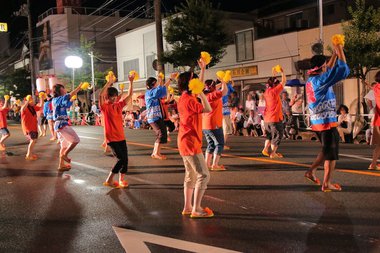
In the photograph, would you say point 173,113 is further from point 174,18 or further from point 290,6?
point 290,6

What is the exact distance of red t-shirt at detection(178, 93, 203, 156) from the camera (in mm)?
5281

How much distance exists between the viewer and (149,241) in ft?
14.9

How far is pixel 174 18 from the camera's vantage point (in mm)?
23328

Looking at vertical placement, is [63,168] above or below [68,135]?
below

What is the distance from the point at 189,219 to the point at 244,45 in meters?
20.7

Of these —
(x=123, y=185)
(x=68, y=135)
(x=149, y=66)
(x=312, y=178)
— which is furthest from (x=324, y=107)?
(x=149, y=66)

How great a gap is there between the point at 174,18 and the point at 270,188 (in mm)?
18039

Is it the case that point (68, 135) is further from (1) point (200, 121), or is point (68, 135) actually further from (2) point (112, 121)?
(1) point (200, 121)

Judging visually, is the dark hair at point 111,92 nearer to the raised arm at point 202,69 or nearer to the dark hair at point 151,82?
the raised arm at point 202,69

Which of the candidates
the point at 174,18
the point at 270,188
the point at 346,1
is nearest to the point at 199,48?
the point at 174,18

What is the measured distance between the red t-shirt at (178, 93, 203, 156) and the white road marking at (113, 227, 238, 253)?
3.79ft

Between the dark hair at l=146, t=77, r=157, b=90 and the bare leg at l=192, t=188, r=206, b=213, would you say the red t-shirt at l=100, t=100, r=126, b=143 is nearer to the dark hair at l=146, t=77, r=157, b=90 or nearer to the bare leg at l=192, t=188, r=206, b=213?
the bare leg at l=192, t=188, r=206, b=213

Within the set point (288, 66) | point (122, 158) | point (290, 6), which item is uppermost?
point (290, 6)

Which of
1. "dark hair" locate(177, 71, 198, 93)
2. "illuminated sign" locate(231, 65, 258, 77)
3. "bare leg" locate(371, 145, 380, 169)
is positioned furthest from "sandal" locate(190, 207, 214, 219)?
"illuminated sign" locate(231, 65, 258, 77)
